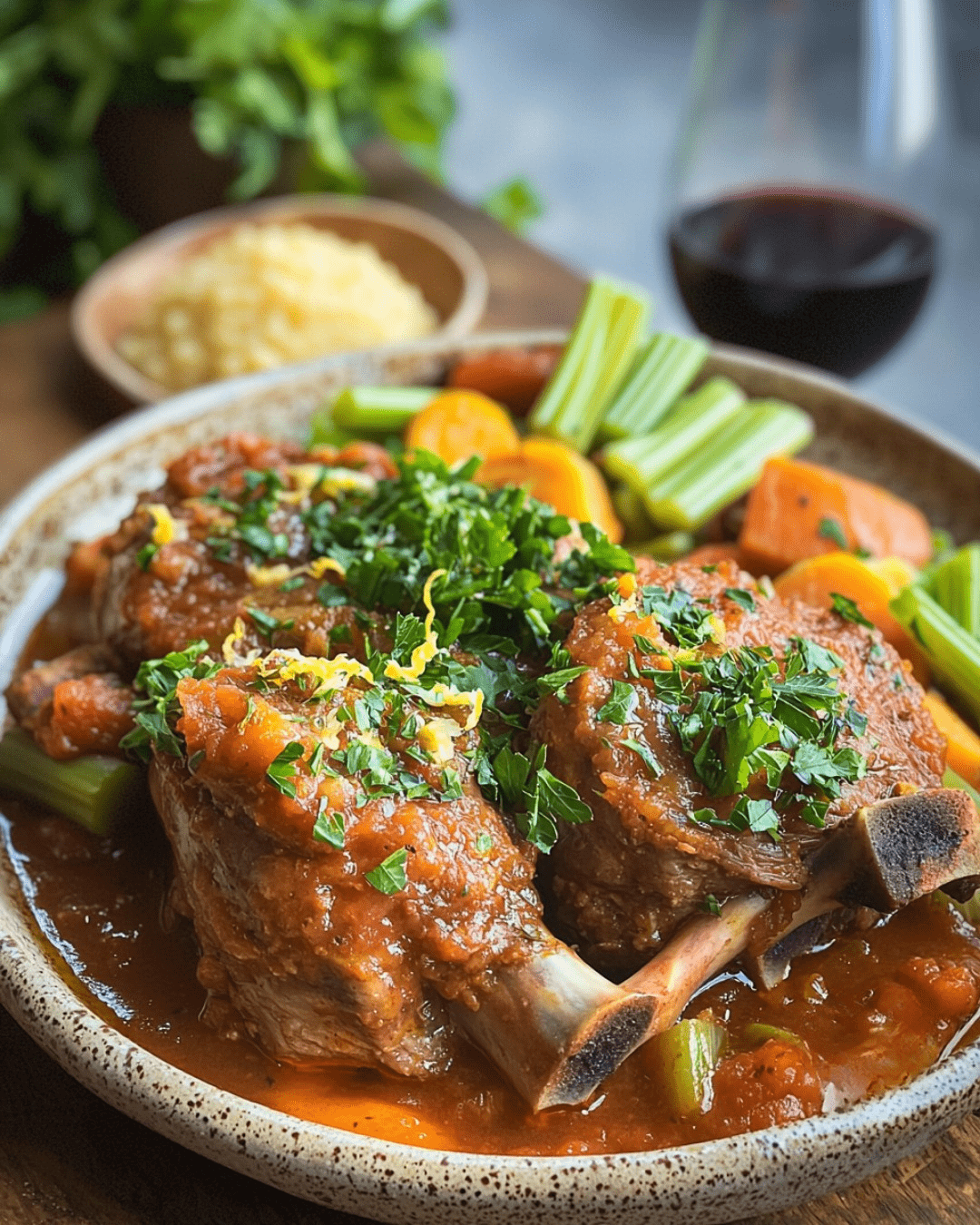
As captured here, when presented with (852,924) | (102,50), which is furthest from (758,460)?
(102,50)

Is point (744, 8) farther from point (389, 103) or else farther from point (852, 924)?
point (852, 924)

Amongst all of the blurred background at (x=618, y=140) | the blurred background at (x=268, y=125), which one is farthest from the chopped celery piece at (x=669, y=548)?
the blurred background at (x=618, y=140)

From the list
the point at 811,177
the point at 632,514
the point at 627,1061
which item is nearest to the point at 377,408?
the point at 632,514

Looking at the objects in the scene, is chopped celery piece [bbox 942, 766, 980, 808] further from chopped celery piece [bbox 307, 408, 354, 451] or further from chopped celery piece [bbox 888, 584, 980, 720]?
chopped celery piece [bbox 307, 408, 354, 451]

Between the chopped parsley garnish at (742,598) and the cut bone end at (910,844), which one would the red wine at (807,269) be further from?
the cut bone end at (910,844)

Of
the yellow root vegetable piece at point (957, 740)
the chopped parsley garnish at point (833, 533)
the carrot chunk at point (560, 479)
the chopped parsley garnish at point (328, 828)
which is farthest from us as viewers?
the carrot chunk at point (560, 479)

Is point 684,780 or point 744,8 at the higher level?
point 744,8
